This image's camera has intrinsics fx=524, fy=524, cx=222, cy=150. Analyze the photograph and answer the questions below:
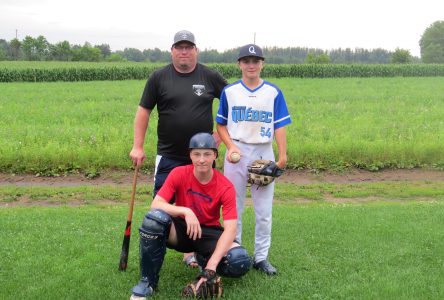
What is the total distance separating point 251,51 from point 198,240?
6.05 ft

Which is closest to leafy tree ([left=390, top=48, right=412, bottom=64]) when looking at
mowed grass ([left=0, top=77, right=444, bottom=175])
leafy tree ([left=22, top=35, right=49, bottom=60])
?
leafy tree ([left=22, top=35, right=49, bottom=60])

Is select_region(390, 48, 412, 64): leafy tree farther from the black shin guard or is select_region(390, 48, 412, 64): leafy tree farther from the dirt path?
the black shin guard

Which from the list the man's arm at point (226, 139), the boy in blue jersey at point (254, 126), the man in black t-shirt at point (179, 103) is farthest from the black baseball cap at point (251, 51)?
the man's arm at point (226, 139)

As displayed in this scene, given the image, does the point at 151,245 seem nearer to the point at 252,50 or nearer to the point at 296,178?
the point at 252,50

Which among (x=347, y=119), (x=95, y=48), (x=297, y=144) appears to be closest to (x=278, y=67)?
(x=347, y=119)

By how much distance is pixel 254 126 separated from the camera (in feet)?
16.9

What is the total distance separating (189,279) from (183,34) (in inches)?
93.6

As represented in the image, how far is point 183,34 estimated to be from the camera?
498cm

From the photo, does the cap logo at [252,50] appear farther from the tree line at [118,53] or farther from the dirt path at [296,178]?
the tree line at [118,53]

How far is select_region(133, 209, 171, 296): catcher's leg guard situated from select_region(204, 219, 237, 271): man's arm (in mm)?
452

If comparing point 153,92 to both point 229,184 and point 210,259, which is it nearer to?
point 229,184

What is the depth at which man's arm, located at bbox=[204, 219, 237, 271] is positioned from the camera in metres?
4.47

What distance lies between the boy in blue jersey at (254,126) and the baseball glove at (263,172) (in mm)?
137

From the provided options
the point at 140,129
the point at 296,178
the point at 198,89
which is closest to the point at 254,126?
the point at 198,89
